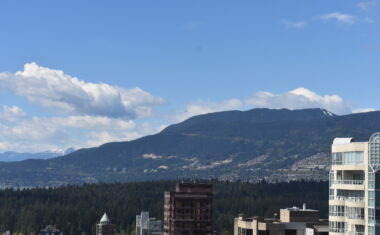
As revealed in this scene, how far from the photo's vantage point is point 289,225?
538 feet

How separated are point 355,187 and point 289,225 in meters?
62.1

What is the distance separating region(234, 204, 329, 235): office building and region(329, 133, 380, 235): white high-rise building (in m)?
50.7

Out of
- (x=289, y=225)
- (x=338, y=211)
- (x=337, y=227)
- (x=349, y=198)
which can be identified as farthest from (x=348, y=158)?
(x=289, y=225)

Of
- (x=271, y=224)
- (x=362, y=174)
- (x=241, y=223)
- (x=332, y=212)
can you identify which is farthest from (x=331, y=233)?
(x=241, y=223)

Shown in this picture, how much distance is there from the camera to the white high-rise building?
100312mm

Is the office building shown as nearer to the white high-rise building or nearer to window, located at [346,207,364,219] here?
the white high-rise building

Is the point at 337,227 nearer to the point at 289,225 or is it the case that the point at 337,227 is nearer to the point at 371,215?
the point at 371,215

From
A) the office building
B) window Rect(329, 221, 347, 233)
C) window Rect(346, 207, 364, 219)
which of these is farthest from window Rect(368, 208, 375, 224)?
the office building

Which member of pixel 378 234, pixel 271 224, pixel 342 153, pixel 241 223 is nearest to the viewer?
pixel 378 234

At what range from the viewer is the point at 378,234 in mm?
99312

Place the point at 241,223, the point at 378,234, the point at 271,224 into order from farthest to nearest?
1. the point at 241,223
2. the point at 271,224
3. the point at 378,234

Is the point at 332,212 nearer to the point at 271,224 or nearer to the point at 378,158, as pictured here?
the point at 378,158

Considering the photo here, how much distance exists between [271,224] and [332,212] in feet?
172

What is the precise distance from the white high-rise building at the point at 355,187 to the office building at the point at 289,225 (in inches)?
1996
